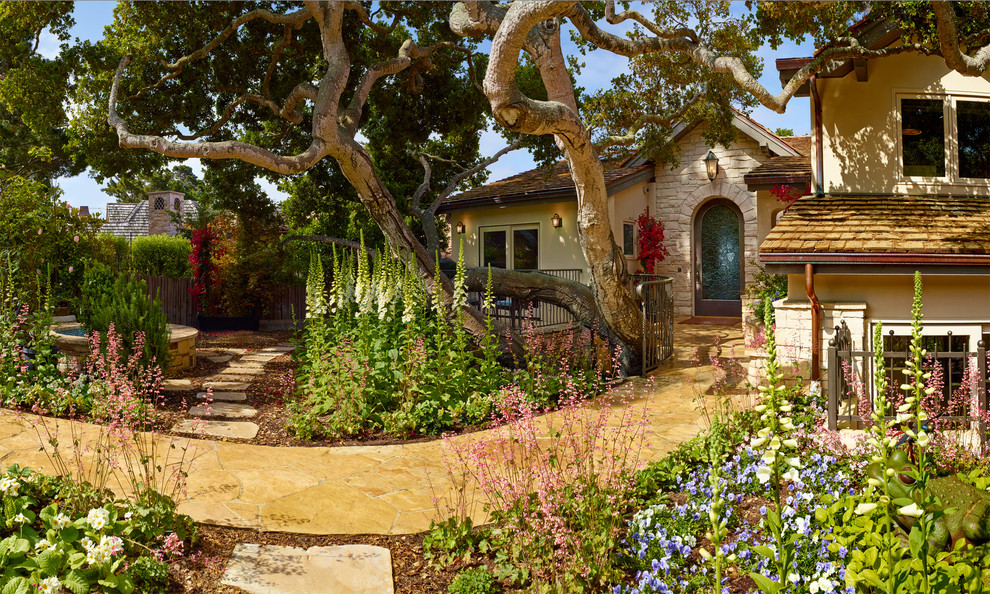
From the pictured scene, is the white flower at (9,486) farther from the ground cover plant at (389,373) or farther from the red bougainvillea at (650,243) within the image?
the red bougainvillea at (650,243)

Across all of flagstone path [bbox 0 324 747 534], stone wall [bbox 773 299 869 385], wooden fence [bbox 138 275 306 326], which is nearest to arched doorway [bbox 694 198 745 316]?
stone wall [bbox 773 299 869 385]

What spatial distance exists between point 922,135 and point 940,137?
24 cm

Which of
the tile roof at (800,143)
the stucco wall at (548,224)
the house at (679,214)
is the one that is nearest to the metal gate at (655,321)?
the house at (679,214)

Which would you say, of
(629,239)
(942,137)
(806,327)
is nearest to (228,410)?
(806,327)

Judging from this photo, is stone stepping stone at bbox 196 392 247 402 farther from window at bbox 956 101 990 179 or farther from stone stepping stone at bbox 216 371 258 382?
window at bbox 956 101 990 179

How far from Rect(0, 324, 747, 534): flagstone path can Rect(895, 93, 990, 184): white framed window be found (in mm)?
4767

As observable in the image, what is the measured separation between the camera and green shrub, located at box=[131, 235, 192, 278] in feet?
59.9

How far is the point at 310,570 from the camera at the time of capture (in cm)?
325

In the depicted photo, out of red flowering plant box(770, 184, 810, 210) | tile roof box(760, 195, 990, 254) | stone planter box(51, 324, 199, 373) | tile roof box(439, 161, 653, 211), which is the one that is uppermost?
tile roof box(439, 161, 653, 211)

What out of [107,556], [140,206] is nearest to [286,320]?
[107,556]

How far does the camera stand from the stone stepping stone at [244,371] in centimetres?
906

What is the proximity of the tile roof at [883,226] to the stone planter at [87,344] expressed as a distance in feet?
26.1

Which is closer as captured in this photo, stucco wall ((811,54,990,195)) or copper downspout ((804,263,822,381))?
copper downspout ((804,263,822,381))

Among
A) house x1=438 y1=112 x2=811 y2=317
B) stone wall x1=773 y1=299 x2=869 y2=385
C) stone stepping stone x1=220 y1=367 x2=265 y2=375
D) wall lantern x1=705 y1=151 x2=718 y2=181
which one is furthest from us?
wall lantern x1=705 y1=151 x2=718 y2=181
